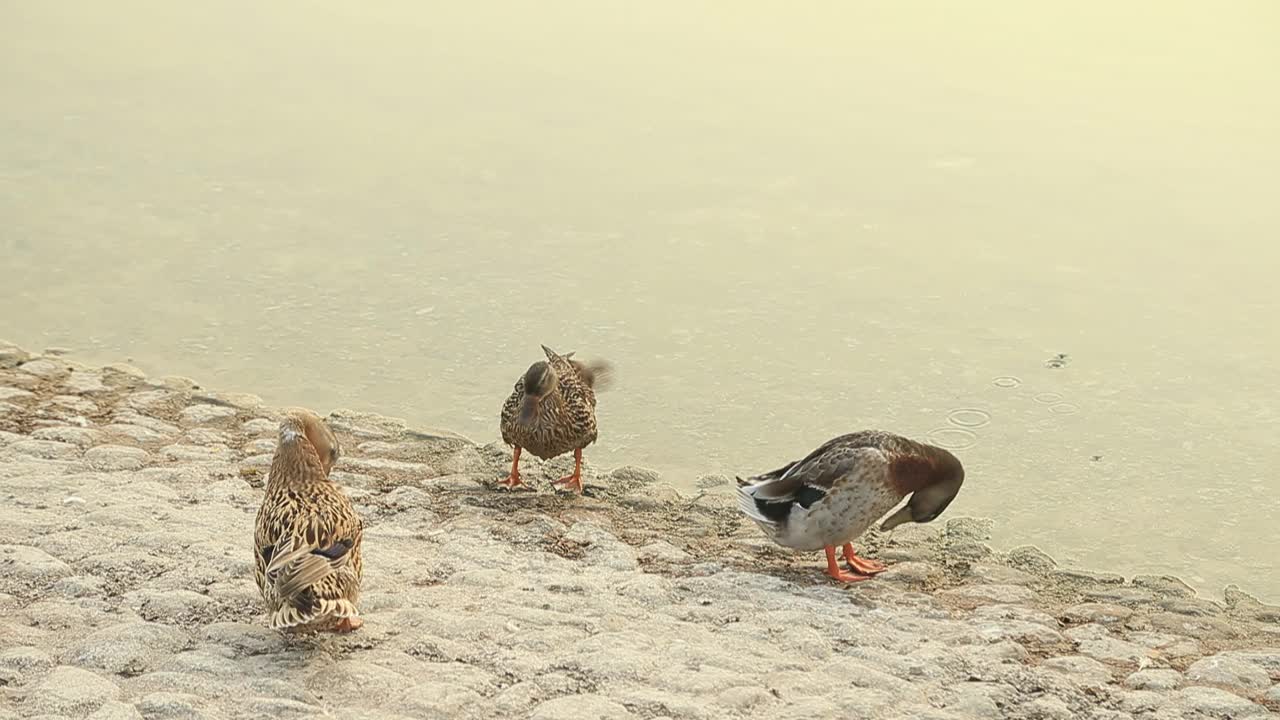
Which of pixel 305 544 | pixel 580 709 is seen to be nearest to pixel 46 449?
pixel 305 544

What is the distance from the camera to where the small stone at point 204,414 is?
795 cm

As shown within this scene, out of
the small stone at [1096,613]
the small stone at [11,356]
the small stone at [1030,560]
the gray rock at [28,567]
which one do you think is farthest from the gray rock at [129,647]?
the small stone at [11,356]

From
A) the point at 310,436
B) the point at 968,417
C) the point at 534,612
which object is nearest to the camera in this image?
the point at 534,612

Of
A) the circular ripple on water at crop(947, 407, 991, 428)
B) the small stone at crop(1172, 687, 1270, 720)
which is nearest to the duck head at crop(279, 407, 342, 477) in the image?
the small stone at crop(1172, 687, 1270, 720)

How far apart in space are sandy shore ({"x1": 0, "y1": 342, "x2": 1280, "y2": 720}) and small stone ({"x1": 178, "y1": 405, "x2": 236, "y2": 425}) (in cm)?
15

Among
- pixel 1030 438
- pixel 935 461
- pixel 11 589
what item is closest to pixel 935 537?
pixel 935 461

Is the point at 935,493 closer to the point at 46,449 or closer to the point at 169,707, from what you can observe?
the point at 169,707

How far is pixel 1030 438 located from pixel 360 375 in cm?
370

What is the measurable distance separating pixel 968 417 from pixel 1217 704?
10.9 feet

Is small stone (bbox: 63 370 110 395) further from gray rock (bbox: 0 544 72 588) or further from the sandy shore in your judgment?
gray rock (bbox: 0 544 72 588)

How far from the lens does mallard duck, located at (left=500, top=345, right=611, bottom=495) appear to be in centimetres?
709

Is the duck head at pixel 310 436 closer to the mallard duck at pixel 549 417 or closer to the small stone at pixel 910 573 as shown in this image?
the mallard duck at pixel 549 417

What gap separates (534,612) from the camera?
553 centimetres

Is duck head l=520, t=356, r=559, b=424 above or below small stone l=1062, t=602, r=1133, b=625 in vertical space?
above
